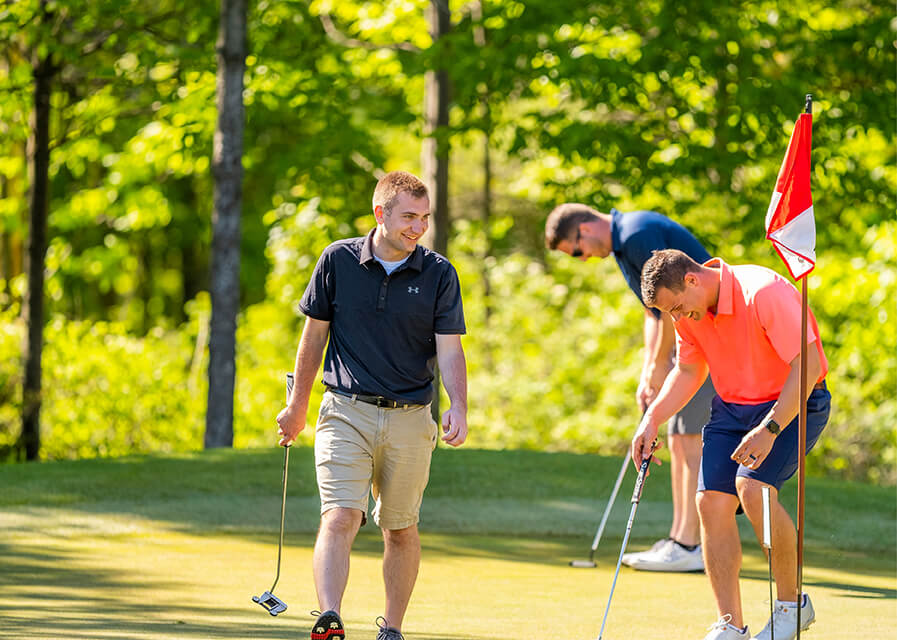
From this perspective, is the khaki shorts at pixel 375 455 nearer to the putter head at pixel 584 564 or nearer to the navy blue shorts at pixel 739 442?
the navy blue shorts at pixel 739 442

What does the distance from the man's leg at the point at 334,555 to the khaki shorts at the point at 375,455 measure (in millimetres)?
46

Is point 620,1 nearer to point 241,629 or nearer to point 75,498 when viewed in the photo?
point 75,498

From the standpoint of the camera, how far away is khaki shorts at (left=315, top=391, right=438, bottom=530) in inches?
197

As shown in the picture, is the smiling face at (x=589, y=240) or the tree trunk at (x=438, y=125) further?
the tree trunk at (x=438, y=125)

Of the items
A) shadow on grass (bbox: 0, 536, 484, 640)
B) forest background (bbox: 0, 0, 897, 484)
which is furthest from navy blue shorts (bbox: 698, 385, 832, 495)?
forest background (bbox: 0, 0, 897, 484)

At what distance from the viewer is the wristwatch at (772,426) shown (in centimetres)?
500

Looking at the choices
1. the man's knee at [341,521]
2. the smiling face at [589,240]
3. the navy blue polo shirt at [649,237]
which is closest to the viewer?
the man's knee at [341,521]

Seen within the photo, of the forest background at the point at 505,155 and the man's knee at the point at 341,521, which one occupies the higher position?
the forest background at the point at 505,155

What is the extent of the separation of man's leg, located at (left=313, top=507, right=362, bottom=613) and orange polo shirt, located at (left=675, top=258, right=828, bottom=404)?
1481 millimetres

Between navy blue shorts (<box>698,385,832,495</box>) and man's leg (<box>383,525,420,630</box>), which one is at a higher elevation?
navy blue shorts (<box>698,385,832,495</box>)

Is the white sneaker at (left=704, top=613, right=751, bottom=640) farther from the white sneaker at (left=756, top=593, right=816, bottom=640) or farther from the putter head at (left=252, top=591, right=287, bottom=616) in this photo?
the putter head at (left=252, top=591, right=287, bottom=616)

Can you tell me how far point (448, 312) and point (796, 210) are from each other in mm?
1274

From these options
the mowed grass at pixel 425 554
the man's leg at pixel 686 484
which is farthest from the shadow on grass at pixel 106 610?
the man's leg at pixel 686 484

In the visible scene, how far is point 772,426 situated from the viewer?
16.4ft
